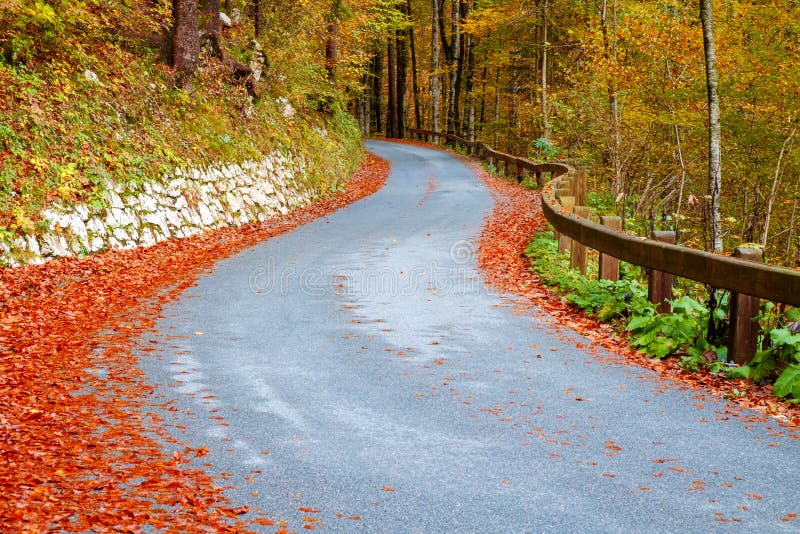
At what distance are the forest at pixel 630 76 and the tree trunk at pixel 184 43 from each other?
4cm

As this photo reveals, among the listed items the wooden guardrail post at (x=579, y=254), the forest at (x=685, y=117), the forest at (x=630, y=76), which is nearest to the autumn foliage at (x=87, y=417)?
the forest at (x=630, y=76)

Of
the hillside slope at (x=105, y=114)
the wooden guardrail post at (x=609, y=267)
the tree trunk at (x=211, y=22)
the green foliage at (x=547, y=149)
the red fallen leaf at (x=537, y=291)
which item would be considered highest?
the tree trunk at (x=211, y=22)

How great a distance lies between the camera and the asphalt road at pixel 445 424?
403 cm

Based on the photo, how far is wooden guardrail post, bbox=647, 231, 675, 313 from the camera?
792 centimetres

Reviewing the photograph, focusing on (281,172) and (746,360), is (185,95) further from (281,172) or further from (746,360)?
(746,360)

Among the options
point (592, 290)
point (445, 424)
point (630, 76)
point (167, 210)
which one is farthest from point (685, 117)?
point (445, 424)

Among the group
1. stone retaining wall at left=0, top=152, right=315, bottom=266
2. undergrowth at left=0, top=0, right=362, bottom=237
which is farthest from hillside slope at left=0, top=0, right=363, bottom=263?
stone retaining wall at left=0, top=152, right=315, bottom=266

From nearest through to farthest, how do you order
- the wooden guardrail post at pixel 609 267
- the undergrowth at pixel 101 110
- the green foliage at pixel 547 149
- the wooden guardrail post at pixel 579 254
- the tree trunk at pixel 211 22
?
the wooden guardrail post at pixel 609 267 < the wooden guardrail post at pixel 579 254 < the undergrowth at pixel 101 110 < the tree trunk at pixel 211 22 < the green foliage at pixel 547 149

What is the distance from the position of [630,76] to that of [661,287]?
1070 centimetres

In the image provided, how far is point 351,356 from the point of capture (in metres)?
7.31

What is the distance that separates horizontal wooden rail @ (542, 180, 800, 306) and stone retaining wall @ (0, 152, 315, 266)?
859 centimetres

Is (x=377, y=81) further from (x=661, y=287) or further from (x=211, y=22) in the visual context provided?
(x=661, y=287)

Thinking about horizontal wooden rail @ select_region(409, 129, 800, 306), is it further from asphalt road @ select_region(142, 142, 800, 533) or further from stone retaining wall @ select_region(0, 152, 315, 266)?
stone retaining wall @ select_region(0, 152, 315, 266)

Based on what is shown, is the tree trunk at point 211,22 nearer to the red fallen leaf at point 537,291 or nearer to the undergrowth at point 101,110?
the undergrowth at point 101,110
